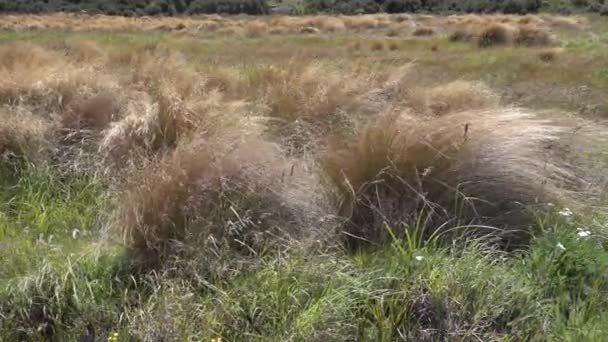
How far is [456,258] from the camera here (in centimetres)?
319

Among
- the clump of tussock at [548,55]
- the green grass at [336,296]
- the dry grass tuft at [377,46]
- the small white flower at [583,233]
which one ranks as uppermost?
the small white flower at [583,233]

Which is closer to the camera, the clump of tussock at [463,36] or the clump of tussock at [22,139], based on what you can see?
the clump of tussock at [22,139]

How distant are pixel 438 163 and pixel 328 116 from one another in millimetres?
1847

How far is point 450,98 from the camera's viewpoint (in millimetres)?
6016

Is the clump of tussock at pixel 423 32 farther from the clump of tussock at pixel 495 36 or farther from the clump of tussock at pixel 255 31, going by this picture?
the clump of tussock at pixel 255 31

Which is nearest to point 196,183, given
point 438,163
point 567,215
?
point 438,163

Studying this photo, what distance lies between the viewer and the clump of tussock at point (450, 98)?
5409 mm

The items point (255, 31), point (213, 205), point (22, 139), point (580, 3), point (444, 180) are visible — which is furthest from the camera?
point (580, 3)

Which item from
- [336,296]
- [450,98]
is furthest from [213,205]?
[450,98]

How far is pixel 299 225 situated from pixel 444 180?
0.90 metres

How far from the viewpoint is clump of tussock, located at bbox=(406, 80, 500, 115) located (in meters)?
5.41

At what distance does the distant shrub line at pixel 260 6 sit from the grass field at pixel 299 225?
37219mm

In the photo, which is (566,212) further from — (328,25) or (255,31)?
(328,25)

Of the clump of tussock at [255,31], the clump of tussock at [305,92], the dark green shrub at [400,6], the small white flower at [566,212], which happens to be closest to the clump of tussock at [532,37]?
the clump of tussock at [255,31]
